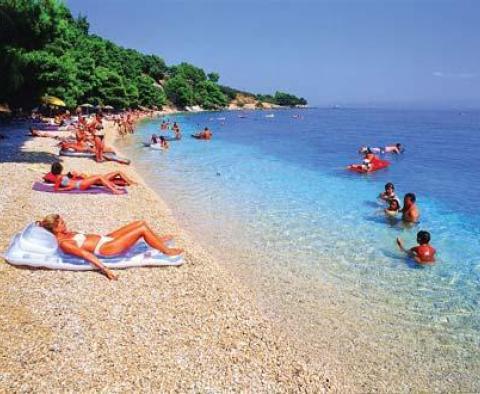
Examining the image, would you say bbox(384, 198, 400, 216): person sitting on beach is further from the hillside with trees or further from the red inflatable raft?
the hillside with trees

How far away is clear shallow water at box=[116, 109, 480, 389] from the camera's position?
6.41 meters

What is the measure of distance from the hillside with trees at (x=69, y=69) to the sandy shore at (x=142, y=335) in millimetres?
8763

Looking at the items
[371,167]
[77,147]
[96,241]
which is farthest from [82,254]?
[371,167]

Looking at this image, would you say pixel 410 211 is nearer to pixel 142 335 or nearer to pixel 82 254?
pixel 82 254

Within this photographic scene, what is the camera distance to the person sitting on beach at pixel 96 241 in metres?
6.84

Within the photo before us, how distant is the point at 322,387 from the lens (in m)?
5.10

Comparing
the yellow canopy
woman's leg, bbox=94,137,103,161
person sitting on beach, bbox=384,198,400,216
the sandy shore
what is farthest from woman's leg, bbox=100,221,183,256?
the yellow canopy

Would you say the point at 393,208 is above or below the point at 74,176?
below

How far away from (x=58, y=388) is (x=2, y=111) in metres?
32.9

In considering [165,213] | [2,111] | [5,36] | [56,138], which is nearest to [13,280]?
[165,213]

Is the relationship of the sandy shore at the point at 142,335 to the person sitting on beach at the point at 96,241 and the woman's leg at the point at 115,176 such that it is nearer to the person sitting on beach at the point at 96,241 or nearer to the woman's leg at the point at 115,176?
the person sitting on beach at the point at 96,241

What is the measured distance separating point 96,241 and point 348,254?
5.50 metres

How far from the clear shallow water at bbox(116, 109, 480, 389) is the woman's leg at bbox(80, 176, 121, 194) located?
1934 millimetres

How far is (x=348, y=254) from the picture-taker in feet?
32.6
